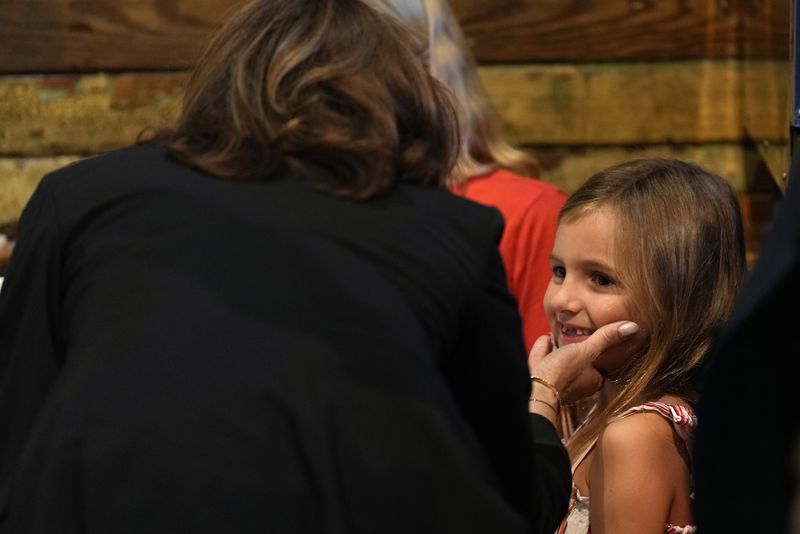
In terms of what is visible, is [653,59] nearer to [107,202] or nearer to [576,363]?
[576,363]

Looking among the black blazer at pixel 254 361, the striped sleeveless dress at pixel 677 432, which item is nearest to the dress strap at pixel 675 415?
the striped sleeveless dress at pixel 677 432

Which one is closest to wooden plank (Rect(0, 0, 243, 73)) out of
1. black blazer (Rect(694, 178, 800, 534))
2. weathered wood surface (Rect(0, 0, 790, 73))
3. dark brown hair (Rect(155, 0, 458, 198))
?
weathered wood surface (Rect(0, 0, 790, 73))

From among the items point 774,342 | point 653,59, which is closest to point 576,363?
point 774,342

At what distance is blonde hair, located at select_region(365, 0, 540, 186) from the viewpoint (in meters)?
2.89

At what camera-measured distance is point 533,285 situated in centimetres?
277

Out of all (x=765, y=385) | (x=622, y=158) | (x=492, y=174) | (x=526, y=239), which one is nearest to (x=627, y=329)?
(x=526, y=239)

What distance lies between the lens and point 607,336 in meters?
2.20

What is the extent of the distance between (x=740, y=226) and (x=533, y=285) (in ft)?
1.78

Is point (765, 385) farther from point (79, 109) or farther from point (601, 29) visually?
point (79, 109)

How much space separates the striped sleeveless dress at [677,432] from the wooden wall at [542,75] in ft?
5.30

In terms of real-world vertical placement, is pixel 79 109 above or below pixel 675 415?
below

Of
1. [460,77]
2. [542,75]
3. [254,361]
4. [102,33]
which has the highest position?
[254,361]

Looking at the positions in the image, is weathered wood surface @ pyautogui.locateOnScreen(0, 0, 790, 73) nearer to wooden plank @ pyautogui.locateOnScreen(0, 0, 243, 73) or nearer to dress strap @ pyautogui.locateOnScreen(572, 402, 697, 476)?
wooden plank @ pyautogui.locateOnScreen(0, 0, 243, 73)

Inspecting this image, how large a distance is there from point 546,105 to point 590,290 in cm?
159
